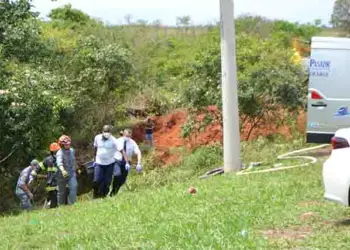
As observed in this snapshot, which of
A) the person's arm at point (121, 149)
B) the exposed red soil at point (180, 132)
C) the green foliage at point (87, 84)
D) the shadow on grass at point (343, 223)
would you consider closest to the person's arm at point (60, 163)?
the person's arm at point (121, 149)

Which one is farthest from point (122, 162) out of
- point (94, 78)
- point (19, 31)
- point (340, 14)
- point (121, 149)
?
point (340, 14)

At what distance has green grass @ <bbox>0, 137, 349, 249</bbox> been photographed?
6223mm

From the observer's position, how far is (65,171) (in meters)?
12.7

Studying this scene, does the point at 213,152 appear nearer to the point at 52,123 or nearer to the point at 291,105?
the point at 291,105

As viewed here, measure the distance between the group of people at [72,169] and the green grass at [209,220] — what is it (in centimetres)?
161

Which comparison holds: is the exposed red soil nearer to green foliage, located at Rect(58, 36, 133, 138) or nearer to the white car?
green foliage, located at Rect(58, 36, 133, 138)

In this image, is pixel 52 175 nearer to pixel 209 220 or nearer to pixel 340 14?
pixel 209 220

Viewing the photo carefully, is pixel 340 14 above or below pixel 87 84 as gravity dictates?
above

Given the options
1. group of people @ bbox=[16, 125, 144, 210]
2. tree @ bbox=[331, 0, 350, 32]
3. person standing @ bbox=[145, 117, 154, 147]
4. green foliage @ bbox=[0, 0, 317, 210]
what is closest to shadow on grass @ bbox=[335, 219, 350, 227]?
group of people @ bbox=[16, 125, 144, 210]

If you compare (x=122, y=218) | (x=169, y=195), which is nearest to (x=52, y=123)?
(x=169, y=195)

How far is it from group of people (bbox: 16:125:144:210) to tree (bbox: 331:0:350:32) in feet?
121

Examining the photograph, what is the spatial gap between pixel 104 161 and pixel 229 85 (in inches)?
119

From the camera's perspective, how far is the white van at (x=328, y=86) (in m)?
12.6

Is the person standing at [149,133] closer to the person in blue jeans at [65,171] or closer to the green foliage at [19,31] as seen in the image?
the green foliage at [19,31]
